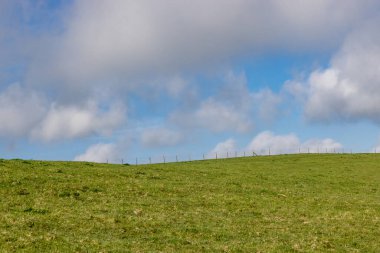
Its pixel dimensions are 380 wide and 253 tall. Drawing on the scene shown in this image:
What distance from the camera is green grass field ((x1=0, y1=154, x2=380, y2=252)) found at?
20781 mm

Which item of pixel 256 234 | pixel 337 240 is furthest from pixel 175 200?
pixel 337 240

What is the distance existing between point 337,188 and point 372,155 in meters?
50.5

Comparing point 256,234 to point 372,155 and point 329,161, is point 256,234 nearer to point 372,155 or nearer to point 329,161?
point 329,161

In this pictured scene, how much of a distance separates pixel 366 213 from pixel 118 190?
1698 centimetres

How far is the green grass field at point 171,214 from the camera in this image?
2078 centimetres

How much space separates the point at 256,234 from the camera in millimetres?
23828

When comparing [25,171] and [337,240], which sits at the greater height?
[25,171]

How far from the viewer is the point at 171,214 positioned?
90.3ft

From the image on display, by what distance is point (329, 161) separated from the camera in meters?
83.4

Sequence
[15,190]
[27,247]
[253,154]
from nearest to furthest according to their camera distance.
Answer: [27,247]
[15,190]
[253,154]

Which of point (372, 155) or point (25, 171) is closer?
point (25, 171)

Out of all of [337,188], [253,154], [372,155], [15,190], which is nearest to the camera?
[15,190]

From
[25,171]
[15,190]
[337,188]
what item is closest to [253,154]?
[337,188]

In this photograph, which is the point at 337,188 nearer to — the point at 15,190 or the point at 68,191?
the point at 68,191
